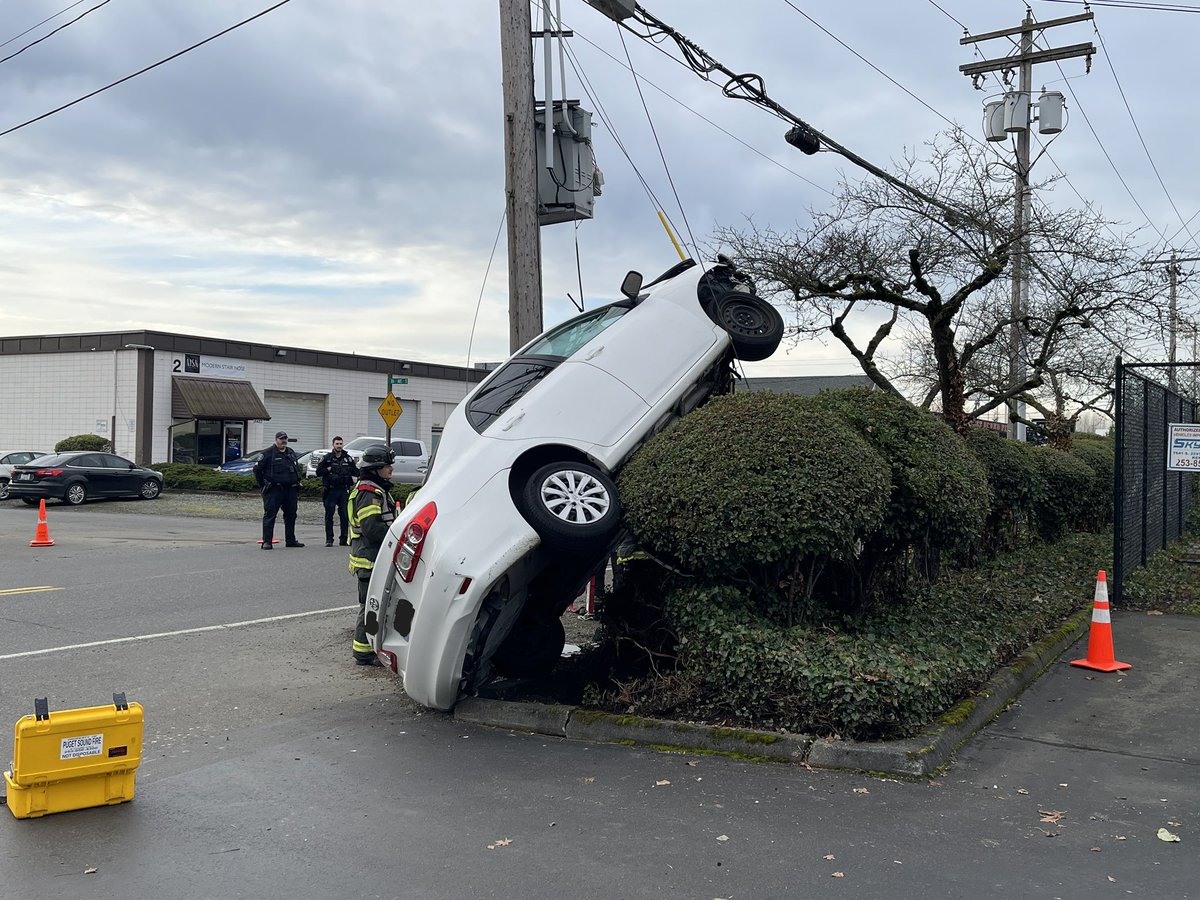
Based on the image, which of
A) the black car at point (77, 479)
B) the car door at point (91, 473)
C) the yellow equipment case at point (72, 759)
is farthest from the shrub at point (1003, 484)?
the car door at point (91, 473)

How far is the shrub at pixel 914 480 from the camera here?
693 cm

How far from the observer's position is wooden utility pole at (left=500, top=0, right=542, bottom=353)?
9984 millimetres

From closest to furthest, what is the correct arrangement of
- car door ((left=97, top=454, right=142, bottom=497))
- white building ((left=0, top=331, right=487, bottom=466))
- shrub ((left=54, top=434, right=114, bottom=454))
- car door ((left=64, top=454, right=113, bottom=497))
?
car door ((left=64, top=454, right=113, bottom=497)), car door ((left=97, top=454, right=142, bottom=497)), shrub ((left=54, top=434, right=114, bottom=454)), white building ((left=0, top=331, right=487, bottom=466))

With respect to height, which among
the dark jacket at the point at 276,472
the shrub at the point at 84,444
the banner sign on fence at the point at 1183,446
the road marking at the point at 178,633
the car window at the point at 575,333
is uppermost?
the car window at the point at 575,333


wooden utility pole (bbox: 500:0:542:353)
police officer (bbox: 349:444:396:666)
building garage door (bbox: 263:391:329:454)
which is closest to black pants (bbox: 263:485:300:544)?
wooden utility pole (bbox: 500:0:542:353)

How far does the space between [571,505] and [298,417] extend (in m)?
39.2

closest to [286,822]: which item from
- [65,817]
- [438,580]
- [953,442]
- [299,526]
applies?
[65,817]

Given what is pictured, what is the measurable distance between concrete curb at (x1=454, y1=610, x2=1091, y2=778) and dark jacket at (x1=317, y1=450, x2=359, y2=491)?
10.0 metres

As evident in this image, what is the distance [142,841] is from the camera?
4574 millimetres

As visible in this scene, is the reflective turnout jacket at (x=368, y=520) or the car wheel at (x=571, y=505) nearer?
the car wheel at (x=571, y=505)

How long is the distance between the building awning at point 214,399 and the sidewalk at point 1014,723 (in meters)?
34.3

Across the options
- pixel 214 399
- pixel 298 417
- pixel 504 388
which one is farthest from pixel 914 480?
pixel 298 417

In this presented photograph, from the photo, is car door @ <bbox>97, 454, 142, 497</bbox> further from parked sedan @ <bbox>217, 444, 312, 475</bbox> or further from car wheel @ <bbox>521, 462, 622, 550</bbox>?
car wheel @ <bbox>521, 462, 622, 550</bbox>

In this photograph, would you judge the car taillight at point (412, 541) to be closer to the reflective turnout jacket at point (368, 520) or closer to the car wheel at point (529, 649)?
the car wheel at point (529, 649)
